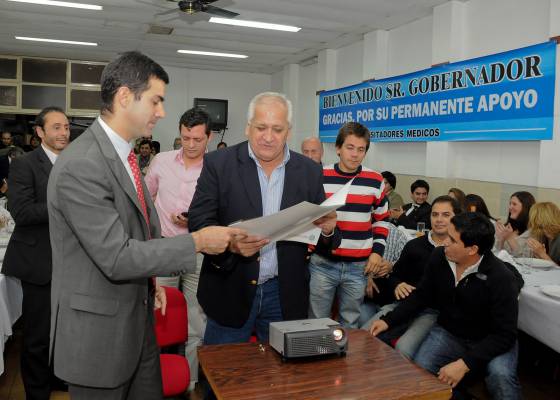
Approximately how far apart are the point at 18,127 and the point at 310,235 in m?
10.5

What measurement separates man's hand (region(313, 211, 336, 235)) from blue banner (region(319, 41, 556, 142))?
12.4 ft

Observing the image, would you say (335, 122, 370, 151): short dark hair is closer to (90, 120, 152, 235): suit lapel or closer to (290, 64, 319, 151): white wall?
(90, 120, 152, 235): suit lapel

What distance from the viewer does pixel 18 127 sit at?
10.6 m

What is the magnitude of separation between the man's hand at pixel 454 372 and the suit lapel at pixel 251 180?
123 cm

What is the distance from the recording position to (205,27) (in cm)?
753

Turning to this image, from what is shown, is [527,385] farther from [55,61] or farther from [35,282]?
[55,61]

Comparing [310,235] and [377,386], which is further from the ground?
[310,235]

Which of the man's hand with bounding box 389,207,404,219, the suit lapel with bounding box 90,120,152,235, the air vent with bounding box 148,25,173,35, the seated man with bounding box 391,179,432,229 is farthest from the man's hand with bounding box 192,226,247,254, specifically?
the air vent with bounding box 148,25,173,35

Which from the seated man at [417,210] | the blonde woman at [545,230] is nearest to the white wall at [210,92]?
the seated man at [417,210]

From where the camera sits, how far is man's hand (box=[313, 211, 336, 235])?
187 centimetres

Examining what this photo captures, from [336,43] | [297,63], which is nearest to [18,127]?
[297,63]

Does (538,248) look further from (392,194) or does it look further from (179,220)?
(392,194)

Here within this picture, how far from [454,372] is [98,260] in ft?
5.87

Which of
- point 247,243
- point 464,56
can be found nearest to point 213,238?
point 247,243
